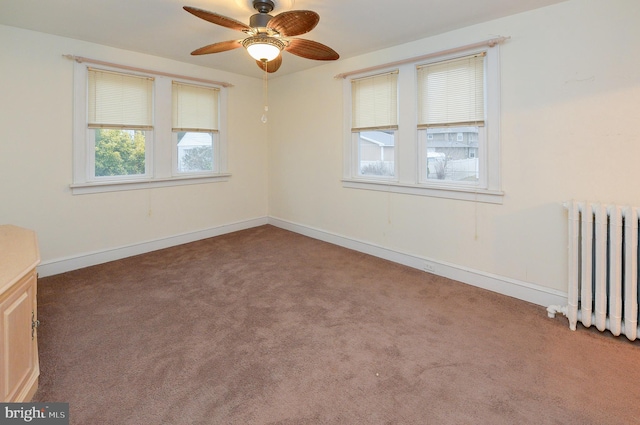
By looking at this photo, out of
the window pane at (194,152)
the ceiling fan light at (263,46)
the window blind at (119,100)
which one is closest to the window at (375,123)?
the ceiling fan light at (263,46)

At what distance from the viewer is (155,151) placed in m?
4.34

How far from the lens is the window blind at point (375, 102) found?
388cm

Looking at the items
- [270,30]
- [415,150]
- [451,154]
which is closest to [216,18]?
[270,30]

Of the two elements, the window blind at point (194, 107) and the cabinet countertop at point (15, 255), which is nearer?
the cabinet countertop at point (15, 255)

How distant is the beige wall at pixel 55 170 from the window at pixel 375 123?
7.42 feet

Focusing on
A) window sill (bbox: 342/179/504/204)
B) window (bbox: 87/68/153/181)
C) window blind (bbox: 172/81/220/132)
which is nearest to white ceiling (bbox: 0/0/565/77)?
window (bbox: 87/68/153/181)

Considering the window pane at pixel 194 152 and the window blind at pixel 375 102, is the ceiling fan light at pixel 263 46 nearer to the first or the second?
the window blind at pixel 375 102

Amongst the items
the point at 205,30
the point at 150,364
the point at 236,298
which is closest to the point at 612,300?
the point at 236,298

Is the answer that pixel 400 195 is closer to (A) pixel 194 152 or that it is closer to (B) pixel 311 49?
(B) pixel 311 49

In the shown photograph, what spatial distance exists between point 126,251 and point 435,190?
383cm

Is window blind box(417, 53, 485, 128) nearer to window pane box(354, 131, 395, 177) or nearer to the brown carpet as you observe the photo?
window pane box(354, 131, 395, 177)

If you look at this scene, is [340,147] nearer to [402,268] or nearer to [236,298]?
[402,268]

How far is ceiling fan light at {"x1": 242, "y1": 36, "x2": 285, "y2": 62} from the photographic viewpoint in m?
2.47

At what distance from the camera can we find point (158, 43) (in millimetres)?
3711
